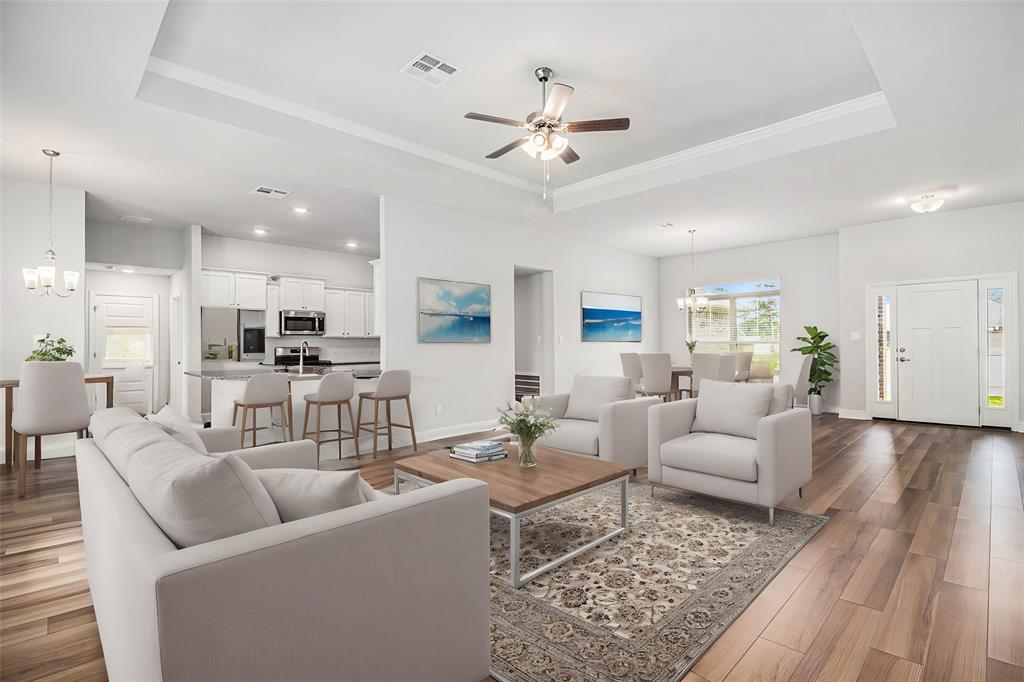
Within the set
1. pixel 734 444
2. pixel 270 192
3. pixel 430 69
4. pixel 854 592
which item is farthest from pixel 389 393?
pixel 854 592

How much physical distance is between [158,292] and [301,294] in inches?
87.7

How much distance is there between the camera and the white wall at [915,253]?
6.06 metres

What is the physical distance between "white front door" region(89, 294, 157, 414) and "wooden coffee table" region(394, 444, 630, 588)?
675 centimetres

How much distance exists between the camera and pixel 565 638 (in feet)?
6.20

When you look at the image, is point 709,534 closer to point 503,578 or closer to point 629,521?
point 629,521

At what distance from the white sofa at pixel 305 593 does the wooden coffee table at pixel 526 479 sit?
0.75 m

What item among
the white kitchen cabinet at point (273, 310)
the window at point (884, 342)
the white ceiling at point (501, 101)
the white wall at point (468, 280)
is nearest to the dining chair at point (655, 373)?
the white wall at point (468, 280)

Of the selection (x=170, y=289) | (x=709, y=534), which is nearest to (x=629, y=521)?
(x=709, y=534)

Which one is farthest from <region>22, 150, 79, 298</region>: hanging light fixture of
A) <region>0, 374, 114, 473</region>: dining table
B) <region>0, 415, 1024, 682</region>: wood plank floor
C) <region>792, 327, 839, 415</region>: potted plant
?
<region>792, 327, 839, 415</region>: potted plant

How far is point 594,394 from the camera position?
4246mm

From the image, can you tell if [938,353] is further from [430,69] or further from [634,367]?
[430,69]

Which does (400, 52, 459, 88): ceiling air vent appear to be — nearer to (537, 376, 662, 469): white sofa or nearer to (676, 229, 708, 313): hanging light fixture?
(537, 376, 662, 469): white sofa

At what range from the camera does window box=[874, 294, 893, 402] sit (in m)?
6.85

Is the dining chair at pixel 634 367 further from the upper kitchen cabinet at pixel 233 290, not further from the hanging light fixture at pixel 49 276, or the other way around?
the hanging light fixture at pixel 49 276
